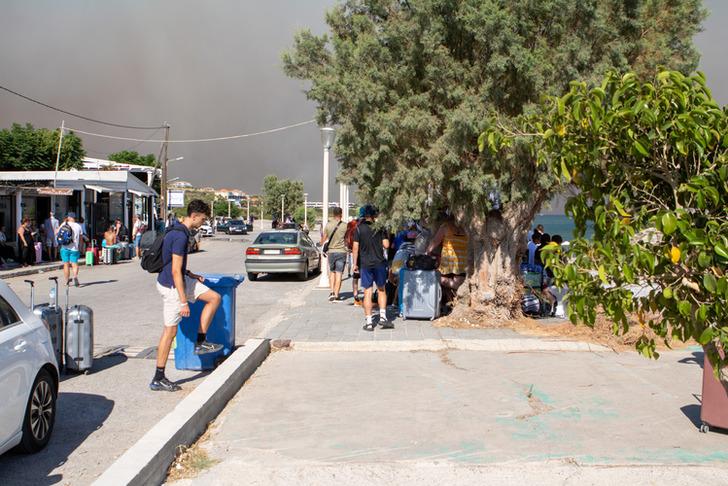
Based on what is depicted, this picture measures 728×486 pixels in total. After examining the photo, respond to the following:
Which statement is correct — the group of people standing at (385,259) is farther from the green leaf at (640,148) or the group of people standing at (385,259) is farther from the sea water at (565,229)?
the green leaf at (640,148)

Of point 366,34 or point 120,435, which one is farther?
point 366,34

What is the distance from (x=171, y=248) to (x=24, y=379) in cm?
220

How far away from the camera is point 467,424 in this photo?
18.4ft

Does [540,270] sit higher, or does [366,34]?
[366,34]

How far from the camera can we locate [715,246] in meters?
2.95

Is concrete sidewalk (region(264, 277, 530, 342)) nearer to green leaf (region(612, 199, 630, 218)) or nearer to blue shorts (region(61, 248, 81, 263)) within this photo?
green leaf (region(612, 199, 630, 218))

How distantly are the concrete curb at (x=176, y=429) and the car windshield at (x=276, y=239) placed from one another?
40.2 feet

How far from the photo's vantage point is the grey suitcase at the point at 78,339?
7215 mm

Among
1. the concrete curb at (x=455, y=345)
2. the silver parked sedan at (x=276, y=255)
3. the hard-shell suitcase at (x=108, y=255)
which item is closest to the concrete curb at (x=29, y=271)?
the hard-shell suitcase at (x=108, y=255)

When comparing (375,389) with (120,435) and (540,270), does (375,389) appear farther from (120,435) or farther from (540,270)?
(540,270)

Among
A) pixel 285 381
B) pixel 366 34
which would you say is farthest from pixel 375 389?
pixel 366 34

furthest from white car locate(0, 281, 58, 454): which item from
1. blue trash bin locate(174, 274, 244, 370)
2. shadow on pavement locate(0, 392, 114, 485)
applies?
blue trash bin locate(174, 274, 244, 370)

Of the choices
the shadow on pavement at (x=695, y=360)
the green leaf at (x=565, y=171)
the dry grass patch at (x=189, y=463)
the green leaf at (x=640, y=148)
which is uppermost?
the green leaf at (x=640, y=148)

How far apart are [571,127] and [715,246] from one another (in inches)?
41.6
